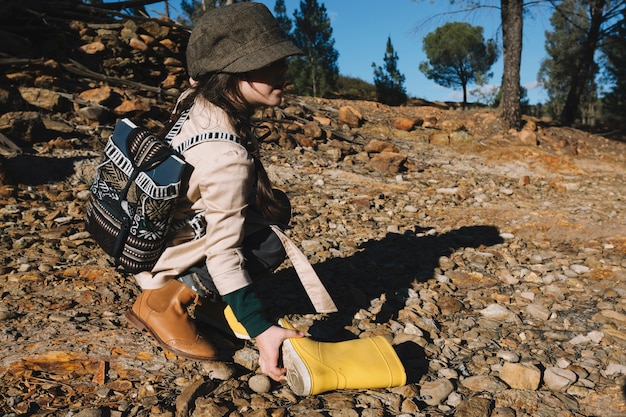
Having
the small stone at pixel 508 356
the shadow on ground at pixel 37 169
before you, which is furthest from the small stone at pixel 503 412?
the shadow on ground at pixel 37 169

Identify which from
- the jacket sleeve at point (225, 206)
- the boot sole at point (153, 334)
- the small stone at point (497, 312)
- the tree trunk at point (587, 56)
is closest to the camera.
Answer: the jacket sleeve at point (225, 206)

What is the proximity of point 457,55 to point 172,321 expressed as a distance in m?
27.6

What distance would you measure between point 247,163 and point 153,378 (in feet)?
2.89

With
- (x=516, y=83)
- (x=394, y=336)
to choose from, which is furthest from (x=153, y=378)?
(x=516, y=83)

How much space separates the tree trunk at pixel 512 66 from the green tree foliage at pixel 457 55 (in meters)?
17.8

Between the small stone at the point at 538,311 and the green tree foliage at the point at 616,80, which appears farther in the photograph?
the green tree foliage at the point at 616,80

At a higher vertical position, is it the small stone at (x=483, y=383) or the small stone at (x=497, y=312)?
the small stone at (x=497, y=312)

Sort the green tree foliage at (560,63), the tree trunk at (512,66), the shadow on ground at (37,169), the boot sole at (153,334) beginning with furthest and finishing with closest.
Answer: the green tree foliage at (560,63) → the tree trunk at (512,66) → the shadow on ground at (37,169) → the boot sole at (153,334)

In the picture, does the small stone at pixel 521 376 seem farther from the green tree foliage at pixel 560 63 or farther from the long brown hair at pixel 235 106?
the green tree foliage at pixel 560 63

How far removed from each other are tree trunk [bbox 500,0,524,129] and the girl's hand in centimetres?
826

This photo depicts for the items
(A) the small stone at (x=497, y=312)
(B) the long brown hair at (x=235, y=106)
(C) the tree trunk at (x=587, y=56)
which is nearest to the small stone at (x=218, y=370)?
(B) the long brown hair at (x=235, y=106)

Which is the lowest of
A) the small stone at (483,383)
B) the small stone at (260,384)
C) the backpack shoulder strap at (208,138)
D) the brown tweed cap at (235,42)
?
the small stone at (483,383)

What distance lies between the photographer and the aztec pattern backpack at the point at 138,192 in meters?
1.81

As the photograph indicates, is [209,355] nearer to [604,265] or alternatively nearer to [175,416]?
[175,416]
